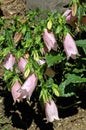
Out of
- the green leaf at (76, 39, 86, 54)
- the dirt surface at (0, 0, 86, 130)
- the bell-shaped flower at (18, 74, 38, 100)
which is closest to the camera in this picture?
the bell-shaped flower at (18, 74, 38, 100)

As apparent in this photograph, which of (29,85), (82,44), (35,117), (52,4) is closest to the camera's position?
(29,85)

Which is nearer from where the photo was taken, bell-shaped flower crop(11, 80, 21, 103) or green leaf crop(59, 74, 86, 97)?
bell-shaped flower crop(11, 80, 21, 103)

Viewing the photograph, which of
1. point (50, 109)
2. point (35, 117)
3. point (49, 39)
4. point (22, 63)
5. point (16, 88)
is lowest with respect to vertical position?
point (35, 117)

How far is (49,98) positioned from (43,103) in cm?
8

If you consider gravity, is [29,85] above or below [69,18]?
below

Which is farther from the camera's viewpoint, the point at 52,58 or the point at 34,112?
the point at 34,112

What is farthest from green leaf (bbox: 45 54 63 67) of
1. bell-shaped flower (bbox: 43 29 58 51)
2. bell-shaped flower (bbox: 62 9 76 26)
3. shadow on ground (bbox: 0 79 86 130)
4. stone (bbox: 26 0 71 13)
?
stone (bbox: 26 0 71 13)

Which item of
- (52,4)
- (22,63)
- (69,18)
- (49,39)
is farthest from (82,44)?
(52,4)

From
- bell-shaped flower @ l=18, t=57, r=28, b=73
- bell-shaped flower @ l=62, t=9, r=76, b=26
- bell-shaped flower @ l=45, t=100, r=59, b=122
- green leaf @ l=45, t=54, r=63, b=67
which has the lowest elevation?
bell-shaped flower @ l=45, t=100, r=59, b=122

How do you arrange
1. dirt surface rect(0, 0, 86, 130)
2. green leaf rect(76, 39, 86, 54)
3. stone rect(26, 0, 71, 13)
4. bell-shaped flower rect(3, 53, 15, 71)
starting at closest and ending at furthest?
bell-shaped flower rect(3, 53, 15, 71) → green leaf rect(76, 39, 86, 54) → dirt surface rect(0, 0, 86, 130) → stone rect(26, 0, 71, 13)

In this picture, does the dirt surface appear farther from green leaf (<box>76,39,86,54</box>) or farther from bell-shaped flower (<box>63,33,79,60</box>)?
bell-shaped flower (<box>63,33,79,60</box>)

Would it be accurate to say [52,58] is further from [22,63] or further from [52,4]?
[52,4]

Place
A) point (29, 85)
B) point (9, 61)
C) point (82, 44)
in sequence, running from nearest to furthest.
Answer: point (29, 85)
point (9, 61)
point (82, 44)

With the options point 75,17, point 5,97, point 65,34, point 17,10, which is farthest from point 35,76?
point 17,10
